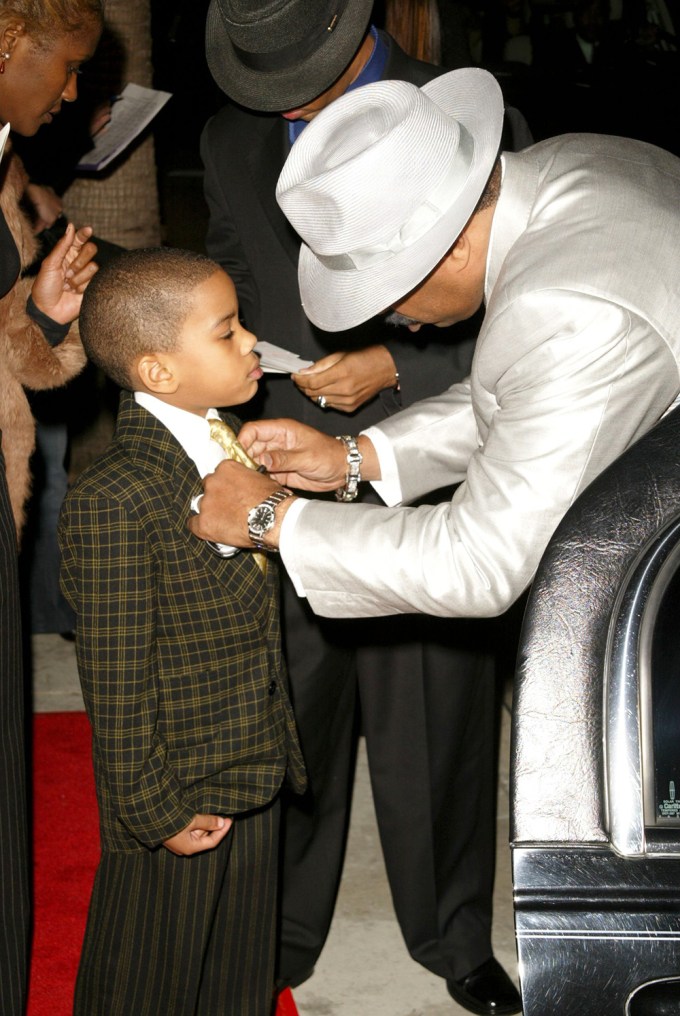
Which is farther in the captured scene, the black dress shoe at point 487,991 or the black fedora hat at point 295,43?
the black dress shoe at point 487,991

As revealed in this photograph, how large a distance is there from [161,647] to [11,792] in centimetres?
51

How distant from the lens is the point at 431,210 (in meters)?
1.57

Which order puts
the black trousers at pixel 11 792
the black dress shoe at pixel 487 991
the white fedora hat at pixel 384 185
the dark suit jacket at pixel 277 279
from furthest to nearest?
the black dress shoe at pixel 487 991 < the dark suit jacket at pixel 277 279 < the black trousers at pixel 11 792 < the white fedora hat at pixel 384 185

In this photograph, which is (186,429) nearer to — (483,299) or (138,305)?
(138,305)

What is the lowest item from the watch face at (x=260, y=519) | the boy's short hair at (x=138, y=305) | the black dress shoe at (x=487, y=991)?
the black dress shoe at (x=487, y=991)

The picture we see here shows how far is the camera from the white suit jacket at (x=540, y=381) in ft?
4.67

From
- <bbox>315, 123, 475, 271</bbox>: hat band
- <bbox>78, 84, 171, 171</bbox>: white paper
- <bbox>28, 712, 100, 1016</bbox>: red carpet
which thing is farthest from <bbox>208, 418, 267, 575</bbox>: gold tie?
<bbox>78, 84, 171, 171</bbox>: white paper

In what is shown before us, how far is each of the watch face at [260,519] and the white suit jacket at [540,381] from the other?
52 millimetres

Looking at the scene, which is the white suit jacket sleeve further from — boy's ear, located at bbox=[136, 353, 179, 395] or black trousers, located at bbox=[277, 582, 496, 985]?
black trousers, located at bbox=[277, 582, 496, 985]

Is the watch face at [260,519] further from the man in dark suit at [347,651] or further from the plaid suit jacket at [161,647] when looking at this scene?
the man in dark suit at [347,651]

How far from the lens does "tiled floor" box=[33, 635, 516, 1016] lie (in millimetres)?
2527

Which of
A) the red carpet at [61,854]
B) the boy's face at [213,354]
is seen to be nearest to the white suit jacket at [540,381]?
the boy's face at [213,354]

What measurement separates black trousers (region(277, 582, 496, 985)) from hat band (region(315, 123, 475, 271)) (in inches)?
38.9

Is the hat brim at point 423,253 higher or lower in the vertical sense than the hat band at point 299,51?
lower
